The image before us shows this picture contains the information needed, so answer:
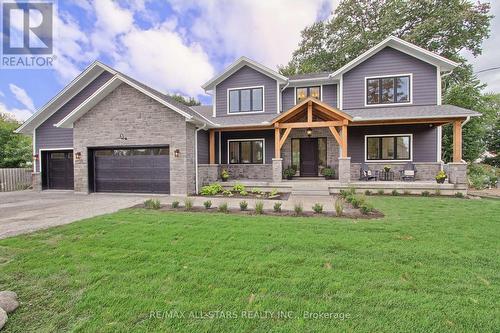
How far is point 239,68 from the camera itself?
14734 mm

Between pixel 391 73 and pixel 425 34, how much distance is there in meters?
10.1

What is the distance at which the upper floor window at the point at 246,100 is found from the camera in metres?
14.7

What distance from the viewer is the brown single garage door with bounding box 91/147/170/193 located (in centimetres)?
1130

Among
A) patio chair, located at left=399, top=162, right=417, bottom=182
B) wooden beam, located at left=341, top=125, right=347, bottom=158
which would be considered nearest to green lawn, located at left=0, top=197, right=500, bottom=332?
wooden beam, located at left=341, top=125, right=347, bottom=158

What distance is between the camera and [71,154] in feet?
47.4

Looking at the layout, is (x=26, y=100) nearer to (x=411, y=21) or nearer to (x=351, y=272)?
(x=351, y=272)

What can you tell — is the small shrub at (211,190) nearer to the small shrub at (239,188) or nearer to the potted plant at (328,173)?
the small shrub at (239,188)

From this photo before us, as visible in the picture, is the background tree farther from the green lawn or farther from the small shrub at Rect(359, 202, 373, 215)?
the green lawn

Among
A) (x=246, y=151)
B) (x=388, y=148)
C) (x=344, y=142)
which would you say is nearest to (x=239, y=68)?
(x=246, y=151)

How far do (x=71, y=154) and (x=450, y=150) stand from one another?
24736mm

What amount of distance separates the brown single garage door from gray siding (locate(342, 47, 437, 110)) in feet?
33.8

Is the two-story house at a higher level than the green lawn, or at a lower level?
higher

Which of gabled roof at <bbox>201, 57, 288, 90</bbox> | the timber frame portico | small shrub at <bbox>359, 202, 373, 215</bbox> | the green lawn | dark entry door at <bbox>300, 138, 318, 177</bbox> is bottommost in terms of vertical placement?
the green lawn

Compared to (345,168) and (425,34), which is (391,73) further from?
(425,34)
